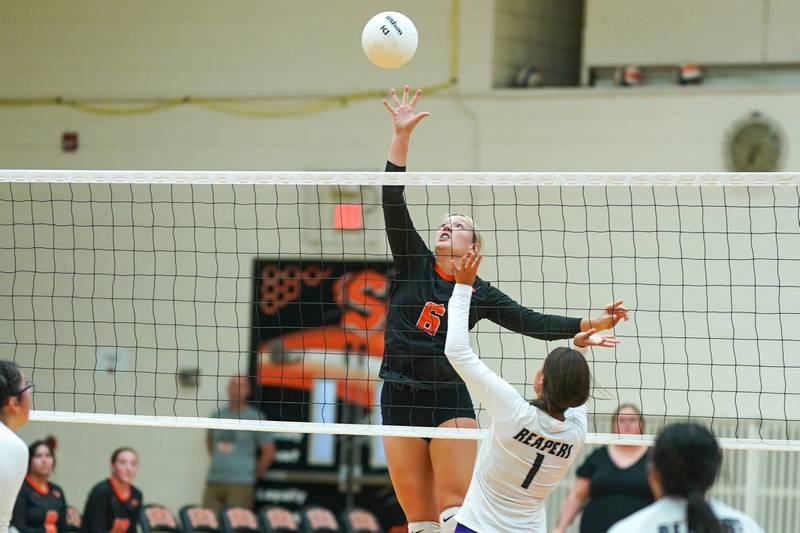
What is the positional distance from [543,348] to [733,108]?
310 centimetres

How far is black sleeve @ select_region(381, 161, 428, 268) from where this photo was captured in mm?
6539

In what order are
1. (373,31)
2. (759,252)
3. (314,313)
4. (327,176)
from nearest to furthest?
(327,176)
(373,31)
(759,252)
(314,313)

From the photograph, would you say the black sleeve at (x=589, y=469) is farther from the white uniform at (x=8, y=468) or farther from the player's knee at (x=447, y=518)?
the white uniform at (x=8, y=468)

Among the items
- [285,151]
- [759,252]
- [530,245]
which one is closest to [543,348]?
[530,245]

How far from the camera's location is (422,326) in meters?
6.46

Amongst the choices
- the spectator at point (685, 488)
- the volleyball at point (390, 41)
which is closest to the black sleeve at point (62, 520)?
the volleyball at point (390, 41)

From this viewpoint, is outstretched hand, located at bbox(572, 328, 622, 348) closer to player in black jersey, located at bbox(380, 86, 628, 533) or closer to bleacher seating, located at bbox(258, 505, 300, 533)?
player in black jersey, located at bbox(380, 86, 628, 533)

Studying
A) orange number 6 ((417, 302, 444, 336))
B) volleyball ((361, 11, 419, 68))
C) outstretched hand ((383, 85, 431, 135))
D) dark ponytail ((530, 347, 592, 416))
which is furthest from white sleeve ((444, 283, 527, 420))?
volleyball ((361, 11, 419, 68))

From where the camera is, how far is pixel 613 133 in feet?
44.0

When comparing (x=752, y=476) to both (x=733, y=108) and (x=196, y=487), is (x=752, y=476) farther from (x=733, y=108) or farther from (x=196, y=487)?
(x=196, y=487)

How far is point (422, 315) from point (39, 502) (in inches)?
210

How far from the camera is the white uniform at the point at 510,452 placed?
5.14 meters

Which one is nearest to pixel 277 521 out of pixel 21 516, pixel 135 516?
pixel 135 516

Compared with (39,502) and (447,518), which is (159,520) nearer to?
(39,502)
